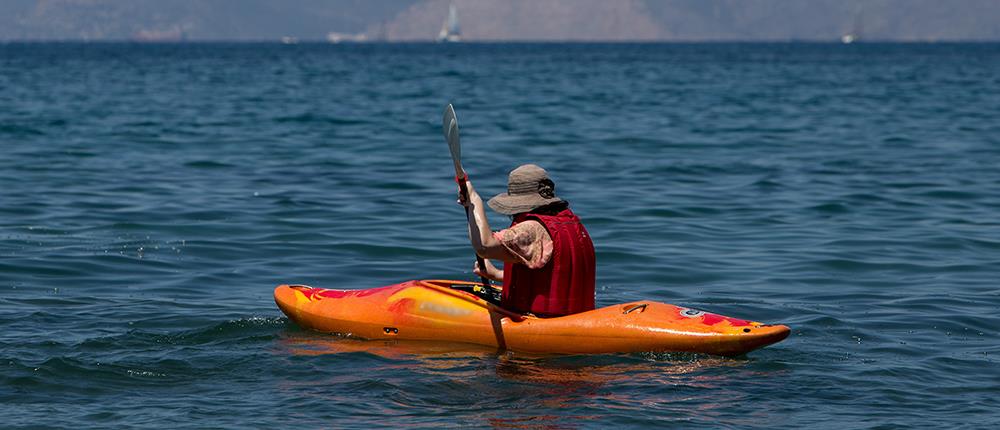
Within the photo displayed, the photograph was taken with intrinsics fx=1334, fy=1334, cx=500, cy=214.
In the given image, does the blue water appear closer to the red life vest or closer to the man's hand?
the red life vest

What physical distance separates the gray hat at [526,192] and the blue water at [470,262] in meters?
0.91

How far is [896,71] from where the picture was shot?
2477 inches

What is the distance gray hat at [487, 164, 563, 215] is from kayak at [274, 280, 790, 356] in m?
0.70

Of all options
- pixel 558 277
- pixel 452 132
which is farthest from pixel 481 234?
pixel 452 132

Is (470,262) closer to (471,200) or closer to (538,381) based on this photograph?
(471,200)

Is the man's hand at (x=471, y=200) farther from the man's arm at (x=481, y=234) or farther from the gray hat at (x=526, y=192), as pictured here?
the gray hat at (x=526, y=192)

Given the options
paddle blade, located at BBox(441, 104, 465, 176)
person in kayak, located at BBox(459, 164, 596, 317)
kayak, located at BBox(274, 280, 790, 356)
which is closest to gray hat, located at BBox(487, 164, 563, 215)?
person in kayak, located at BBox(459, 164, 596, 317)

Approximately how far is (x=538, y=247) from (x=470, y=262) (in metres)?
3.93

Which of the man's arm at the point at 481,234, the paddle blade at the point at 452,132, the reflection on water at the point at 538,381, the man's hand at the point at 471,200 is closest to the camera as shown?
the reflection on water at the point at 538,381

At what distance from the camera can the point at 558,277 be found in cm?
776

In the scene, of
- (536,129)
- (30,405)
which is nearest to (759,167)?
(536,129)

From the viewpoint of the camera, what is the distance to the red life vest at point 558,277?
25.1ft

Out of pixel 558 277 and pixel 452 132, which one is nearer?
pixel 558 277

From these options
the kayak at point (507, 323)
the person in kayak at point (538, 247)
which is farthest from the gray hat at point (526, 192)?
the kayak at point (507, 323)
